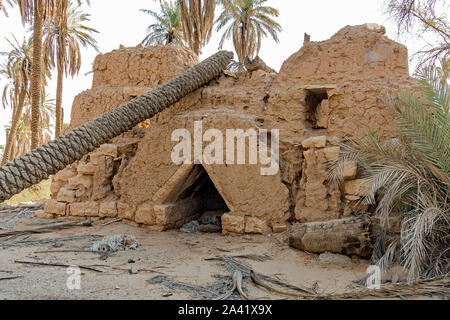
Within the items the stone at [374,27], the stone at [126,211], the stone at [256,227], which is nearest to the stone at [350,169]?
the stone at [256,227]

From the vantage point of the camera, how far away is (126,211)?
20.7 ft

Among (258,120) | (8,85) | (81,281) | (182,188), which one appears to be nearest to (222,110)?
(258,120)

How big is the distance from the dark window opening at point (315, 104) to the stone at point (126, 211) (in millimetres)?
3830

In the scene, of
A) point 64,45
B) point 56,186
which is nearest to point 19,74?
point 64,45

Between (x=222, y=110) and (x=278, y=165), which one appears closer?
(x=278, y=165)

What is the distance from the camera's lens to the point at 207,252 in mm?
4949

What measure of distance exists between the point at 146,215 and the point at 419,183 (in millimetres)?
4480

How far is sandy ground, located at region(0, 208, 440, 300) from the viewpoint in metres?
3.32

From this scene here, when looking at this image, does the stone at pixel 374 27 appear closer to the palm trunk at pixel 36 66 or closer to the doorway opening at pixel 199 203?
the doorway opening at pixel 199 203

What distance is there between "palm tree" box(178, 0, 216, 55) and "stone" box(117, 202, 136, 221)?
778 cm

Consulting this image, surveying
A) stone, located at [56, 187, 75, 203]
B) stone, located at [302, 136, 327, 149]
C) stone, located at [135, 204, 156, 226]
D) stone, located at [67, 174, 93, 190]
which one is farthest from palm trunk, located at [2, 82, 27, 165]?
stone, located at [302, 136, 327, 149]

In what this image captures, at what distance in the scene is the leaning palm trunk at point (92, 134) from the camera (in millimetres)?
4168

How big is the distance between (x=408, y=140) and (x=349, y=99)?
1584 millimetres

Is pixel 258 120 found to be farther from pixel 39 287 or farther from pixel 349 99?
pixel 39 287
